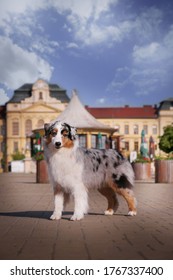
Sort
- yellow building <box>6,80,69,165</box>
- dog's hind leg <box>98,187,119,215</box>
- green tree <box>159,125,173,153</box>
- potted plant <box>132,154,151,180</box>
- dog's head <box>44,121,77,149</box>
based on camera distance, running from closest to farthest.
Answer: dog's head <box>44,121,77,149</box>, dog's hind leg <box>98,187,119,215</box>, potted plant <box>132,154,151,180</box>, green tree <box>159,125,173,153</box>, yellow building <box>6,80,69,165</box>

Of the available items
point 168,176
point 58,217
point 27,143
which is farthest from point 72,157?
point 27,143

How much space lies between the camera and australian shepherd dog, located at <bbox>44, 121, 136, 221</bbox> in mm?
7828

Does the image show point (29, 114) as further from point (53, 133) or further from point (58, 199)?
point (53, 133)

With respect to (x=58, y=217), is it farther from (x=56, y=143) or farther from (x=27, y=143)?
(x=27, y=143)

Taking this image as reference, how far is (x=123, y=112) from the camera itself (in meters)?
106

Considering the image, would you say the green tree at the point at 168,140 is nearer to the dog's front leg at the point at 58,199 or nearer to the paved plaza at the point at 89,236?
the paved plaza at the point at 89,236

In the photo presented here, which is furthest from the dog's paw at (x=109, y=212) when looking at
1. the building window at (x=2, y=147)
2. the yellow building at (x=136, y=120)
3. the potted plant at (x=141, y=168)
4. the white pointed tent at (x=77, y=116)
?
the yellow building at (x=136, y=120)

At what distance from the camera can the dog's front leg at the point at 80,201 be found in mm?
7918

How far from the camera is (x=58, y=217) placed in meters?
8.24

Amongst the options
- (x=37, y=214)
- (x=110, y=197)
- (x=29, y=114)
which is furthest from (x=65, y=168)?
(x=29, y=114)

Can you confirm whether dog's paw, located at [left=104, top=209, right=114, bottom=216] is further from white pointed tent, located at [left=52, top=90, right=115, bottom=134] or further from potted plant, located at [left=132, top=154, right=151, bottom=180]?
white pointed tent, located at [left=52, top=90, right=115, bottom=134]

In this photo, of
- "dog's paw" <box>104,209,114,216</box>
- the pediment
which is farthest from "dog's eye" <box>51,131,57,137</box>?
the pediment

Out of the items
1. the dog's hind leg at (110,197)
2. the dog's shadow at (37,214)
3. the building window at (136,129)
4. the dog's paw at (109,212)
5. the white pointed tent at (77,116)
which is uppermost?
the building window at (136,129)

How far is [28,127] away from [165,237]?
9229 centimetres
